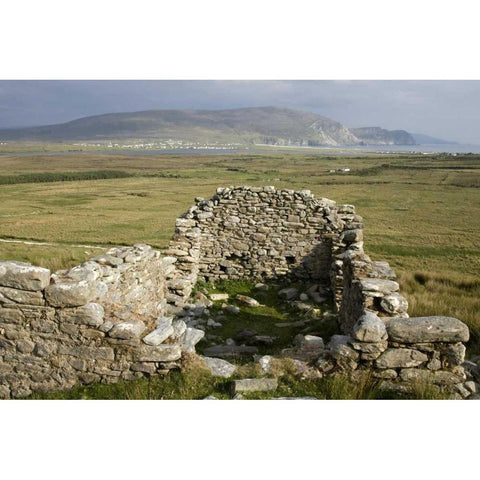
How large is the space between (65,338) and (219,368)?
2.13m

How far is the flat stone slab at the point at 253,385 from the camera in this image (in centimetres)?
505

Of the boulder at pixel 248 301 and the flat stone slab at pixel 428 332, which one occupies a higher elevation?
the flat stone slab at pixel 428 332

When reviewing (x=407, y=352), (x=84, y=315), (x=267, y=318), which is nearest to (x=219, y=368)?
(x=84, y=315)

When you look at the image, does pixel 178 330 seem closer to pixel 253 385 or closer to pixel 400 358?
pixel 253 385

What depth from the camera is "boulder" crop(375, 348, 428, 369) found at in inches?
205

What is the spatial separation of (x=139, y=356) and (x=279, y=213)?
8.32 metres

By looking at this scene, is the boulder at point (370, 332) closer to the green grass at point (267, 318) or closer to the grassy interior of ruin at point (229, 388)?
the grassy interior of ruin at point (229, 388)

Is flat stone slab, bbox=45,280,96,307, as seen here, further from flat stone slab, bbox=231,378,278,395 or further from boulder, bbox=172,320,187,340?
flat stone slab, bbox=231,378,278,395

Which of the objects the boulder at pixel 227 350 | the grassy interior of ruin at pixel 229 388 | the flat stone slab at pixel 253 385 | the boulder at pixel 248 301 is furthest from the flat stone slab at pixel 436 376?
the boulder at pixel 248 301

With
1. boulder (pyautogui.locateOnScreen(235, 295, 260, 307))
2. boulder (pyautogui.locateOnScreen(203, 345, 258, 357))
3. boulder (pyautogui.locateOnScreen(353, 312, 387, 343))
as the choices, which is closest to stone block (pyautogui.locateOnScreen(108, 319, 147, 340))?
boulder (pyautogui.locateOnScreen(203, 345, 258, 357))

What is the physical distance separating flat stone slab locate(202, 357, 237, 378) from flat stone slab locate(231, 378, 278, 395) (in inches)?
14.4

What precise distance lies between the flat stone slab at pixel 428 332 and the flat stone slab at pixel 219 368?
2.13m

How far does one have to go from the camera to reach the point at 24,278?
5.63 m

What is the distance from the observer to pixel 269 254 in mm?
13023
